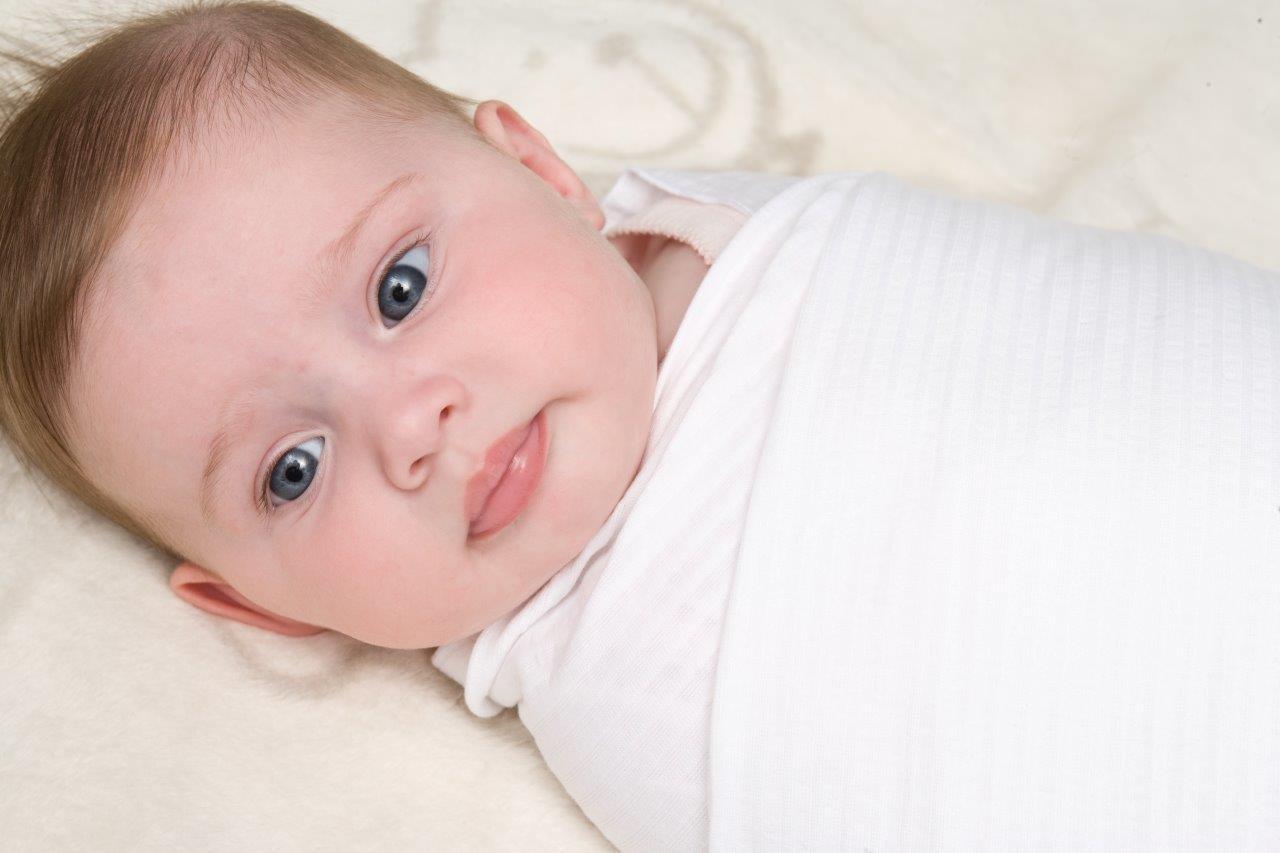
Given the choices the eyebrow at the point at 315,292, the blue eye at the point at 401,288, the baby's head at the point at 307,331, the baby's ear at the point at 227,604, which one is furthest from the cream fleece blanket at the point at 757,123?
the blue eye at the point at 401,288

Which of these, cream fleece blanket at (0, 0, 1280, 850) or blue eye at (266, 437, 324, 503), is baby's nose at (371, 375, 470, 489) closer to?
blue eye at (266, 437, 324, 503)

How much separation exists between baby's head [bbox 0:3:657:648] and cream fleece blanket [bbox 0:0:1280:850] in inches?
4.4

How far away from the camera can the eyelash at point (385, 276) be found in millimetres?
1053

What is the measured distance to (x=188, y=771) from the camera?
1128 millimetres

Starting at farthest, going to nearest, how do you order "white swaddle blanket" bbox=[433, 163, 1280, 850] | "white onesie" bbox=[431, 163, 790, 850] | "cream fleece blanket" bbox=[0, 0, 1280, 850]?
"cream fleece blanket" bbox=[0, 0, 1280, 850] → "white onesie" bbox=[431, 163, 790, 850] → "white swaddle blanket" bbox=[433, 163, 1280, 850]

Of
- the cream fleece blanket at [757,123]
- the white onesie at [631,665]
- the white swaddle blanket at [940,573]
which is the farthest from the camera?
the cream fleece blanket at [757,123]

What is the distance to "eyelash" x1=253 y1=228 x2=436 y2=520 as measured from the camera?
1053 mm

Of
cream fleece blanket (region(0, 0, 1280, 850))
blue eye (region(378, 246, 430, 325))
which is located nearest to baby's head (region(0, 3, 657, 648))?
blue eye (region(378, 246, 430, 325))

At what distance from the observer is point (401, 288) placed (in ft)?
3.45

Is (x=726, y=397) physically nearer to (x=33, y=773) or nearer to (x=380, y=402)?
(x=380, y=402)

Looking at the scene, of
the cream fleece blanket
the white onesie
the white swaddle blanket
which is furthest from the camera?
the cream fleece blanket

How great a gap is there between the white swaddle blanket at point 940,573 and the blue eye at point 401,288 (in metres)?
0.25

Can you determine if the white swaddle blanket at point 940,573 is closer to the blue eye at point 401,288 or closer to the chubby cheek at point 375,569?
the chubby cheek at point 375,569

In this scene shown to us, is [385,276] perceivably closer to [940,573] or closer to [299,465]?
[299,465]
